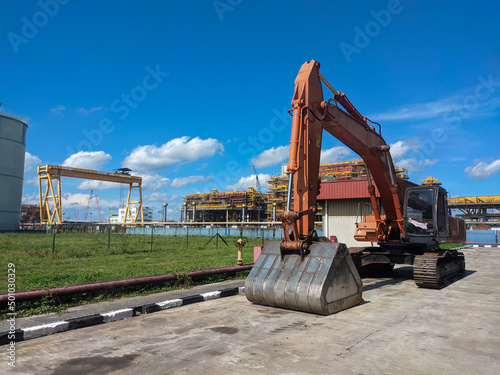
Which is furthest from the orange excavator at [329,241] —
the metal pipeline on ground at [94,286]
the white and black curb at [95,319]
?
the metal pipeline on ground at [94,286]

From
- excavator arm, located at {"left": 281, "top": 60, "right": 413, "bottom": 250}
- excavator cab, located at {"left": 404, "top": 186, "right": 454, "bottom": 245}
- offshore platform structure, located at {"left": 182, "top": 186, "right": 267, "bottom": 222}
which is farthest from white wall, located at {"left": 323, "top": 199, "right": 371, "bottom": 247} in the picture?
offshore platform structure, located at {"left": 182, "top": 186, "right": 267, "bottom": 222}

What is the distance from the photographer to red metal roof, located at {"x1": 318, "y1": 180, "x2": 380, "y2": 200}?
23.6m

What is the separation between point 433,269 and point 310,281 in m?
5.48

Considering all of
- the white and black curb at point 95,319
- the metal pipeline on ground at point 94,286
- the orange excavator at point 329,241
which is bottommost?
the white and black curb at point 95,319

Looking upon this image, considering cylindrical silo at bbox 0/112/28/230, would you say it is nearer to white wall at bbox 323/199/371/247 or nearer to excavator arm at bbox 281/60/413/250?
white wall at bbox 323/199/371/247

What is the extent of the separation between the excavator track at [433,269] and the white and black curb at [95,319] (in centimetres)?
624

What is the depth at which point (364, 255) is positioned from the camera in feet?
41.8

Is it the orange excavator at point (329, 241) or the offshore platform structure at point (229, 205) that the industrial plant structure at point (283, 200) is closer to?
the offshore platform structure at point (229, 205)

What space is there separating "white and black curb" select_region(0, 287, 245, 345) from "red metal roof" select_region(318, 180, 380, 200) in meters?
16.7

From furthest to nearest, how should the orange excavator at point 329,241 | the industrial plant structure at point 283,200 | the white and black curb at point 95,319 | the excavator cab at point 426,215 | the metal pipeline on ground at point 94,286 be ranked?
the industrial plant structure at point 283,200, the excavator cab at point 426,215, the orange excavator at point 329,241, the metal pipeline on ground at point 94,286, the white and black curb at point 95,319

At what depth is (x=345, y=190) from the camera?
24.4 m

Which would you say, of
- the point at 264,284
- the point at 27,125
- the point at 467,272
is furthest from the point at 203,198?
the point at 264,284

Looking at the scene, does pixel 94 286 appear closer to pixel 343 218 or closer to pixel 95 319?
pixel 95 319

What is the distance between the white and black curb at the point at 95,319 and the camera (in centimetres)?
563
